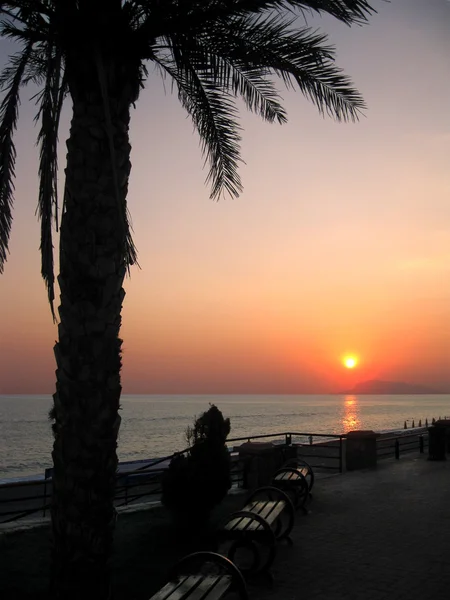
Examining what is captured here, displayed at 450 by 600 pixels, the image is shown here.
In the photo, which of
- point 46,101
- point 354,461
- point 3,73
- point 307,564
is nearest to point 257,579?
point 307,564

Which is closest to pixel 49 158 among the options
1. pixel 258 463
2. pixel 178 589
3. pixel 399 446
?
pixel 178 589

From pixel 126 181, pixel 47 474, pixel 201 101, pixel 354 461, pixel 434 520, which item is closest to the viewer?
pixel 126 181

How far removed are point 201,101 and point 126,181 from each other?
2669 mm

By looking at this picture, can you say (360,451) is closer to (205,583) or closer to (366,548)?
(366,548)

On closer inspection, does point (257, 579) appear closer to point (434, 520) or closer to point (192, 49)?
point (434, 520)

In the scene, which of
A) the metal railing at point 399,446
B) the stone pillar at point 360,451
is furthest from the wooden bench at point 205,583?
the metal railing at point 399,446

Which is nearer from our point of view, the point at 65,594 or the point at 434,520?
the point at 65,594

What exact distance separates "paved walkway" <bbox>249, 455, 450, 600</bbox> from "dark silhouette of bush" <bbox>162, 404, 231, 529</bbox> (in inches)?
51.8

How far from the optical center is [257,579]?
697 cm

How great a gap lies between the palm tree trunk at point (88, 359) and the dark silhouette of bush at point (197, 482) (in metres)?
3.23

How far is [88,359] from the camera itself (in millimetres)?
5656

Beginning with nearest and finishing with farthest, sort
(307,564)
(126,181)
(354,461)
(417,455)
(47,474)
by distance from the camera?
1. (126,181)
2. (307,564)
3. (354,461)
4. (47,474)
5. (417,455)

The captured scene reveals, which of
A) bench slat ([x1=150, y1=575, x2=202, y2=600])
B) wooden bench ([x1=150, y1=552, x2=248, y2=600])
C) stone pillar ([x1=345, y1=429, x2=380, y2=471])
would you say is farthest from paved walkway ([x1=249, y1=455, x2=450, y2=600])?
stone pillar ([x1=345, y1=429, x2=380, y2=471])

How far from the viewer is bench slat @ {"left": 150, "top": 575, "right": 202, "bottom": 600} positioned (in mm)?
4668
